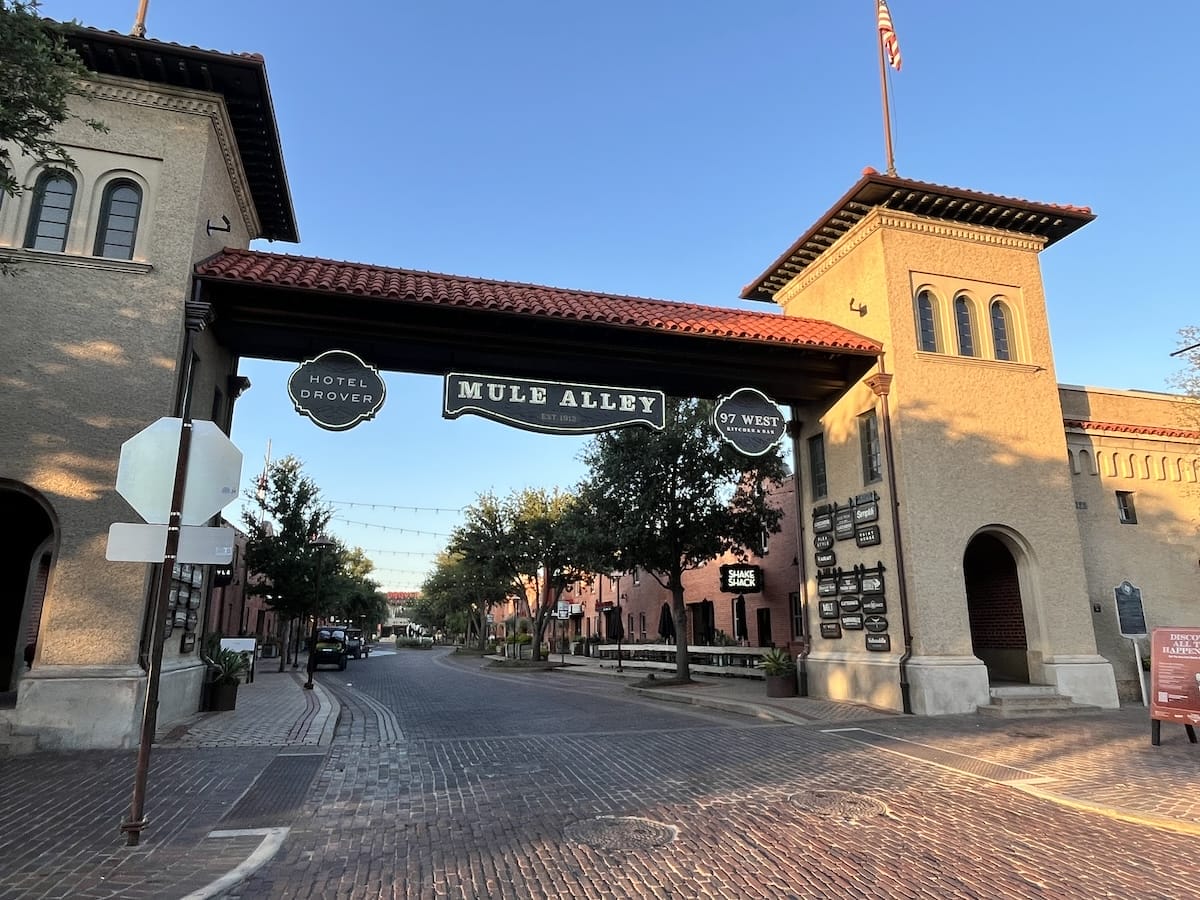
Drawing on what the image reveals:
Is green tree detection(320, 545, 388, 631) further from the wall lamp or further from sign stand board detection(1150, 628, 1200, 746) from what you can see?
sign stand board detection(1150, 628, 1200, 746)

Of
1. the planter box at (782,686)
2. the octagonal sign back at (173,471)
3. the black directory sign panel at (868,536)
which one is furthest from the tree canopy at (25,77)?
the planter box at (782,686)

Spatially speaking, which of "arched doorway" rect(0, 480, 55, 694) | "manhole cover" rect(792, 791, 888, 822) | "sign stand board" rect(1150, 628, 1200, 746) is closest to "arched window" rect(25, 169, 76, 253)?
"arched doorway" rect(0, 480, 55, 694)

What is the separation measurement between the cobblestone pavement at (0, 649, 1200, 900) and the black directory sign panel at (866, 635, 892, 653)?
79.0 inches

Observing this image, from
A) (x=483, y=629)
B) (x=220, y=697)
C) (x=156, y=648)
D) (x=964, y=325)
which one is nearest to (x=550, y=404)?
(x=156, y=648)

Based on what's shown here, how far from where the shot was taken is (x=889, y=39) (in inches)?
635

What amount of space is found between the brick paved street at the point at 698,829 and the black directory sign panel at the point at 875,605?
125 inches

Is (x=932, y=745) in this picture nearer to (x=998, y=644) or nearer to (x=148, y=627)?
(x=998, y=644)

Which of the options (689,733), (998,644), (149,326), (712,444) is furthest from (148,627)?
(998,644)

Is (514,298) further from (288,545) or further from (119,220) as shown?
(288,545)

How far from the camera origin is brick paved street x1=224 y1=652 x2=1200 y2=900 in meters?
4.87

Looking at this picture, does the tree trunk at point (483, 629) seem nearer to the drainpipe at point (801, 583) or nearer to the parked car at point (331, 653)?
the parked car at point (331, 653)

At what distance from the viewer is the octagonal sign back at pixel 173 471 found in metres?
5.96

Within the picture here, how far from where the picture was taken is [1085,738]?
10172 mm

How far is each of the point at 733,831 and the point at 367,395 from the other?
8.25 meters
